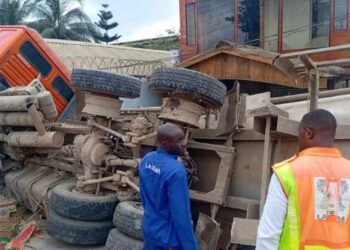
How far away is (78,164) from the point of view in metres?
5.75

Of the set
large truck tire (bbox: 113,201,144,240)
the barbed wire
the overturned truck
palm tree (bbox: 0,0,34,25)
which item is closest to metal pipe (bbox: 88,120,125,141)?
the overturned truck

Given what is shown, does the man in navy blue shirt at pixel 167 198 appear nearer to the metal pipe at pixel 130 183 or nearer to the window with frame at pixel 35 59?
the metal pipe at pixel 130 183

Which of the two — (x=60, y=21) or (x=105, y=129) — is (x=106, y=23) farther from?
(x=105, y=129)

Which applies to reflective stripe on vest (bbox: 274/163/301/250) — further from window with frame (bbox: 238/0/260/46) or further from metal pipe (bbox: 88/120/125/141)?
window with frame (bbox: 238/0/260/46)

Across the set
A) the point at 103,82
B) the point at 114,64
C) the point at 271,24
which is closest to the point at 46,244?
the point at 103,82

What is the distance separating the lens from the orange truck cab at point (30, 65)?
24.0 feet

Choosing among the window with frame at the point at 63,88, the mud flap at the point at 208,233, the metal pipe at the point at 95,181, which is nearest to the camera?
the mud flap at the point at 208,233

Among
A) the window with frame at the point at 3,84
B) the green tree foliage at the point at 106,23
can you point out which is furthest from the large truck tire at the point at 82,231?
the green tree foliage at the point at 106,23

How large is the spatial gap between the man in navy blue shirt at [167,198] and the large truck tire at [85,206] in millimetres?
1760

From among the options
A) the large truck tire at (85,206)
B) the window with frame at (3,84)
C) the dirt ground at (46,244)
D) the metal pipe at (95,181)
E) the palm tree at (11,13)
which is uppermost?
the palm tree at (11,13)

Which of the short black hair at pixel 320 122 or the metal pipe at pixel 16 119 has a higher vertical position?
the short black hair at pixel 320 122

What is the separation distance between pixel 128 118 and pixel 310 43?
6776 millimetres

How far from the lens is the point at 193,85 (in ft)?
14.2

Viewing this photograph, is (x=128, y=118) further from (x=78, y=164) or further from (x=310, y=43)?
(x=310, y=43)
